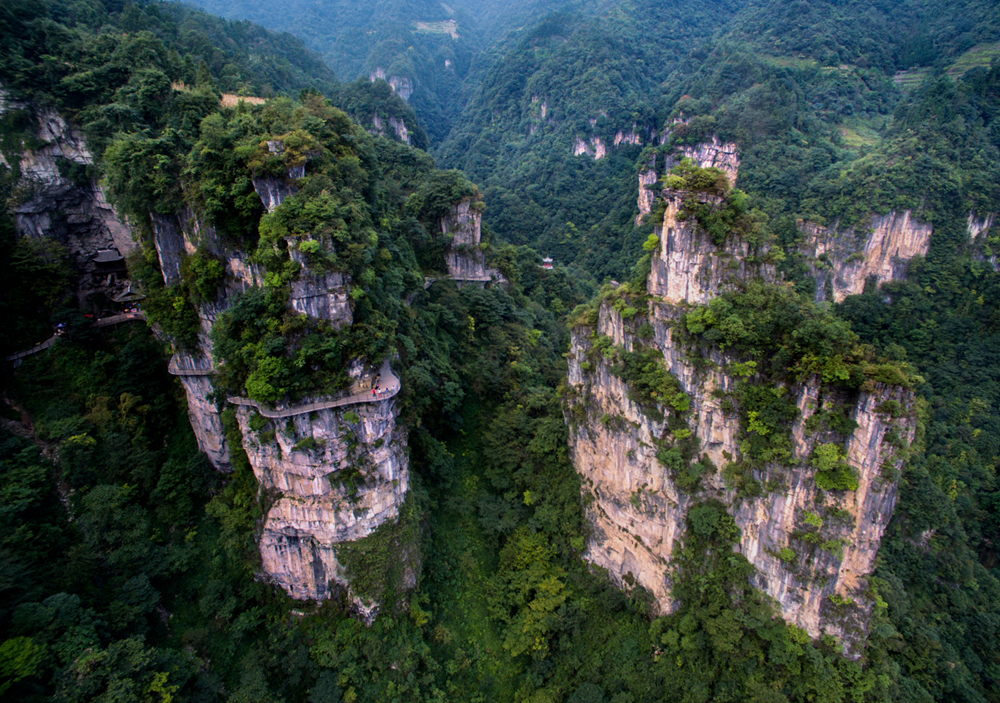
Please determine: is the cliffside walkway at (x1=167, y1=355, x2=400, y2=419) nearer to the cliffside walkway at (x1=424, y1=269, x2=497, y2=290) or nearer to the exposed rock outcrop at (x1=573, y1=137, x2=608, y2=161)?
the cliffside walkway at (x1=424, y1=269, x2=497, y2=290)

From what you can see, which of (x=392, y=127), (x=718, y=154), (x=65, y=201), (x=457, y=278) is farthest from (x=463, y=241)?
(x=718, y=154)

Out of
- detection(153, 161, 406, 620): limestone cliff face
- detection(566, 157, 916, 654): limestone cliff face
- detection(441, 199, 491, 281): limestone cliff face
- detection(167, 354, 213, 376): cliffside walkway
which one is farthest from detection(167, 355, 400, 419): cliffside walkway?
detection(441, 199, 491, 281): limestone cliff face

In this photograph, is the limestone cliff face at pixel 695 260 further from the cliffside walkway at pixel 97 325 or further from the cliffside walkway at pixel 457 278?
the cliffside walkway at pixel 97 325

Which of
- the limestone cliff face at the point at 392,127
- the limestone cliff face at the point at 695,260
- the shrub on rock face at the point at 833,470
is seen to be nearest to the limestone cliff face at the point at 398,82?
the limestone cliff face at the point at 392,127

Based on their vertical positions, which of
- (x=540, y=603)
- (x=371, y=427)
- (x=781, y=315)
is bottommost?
(x=540, y=603)

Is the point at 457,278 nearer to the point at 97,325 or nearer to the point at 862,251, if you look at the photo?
the point at 97,325

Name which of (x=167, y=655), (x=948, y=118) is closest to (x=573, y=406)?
(x=167, y=655)

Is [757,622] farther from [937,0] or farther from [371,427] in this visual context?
[937,0]
